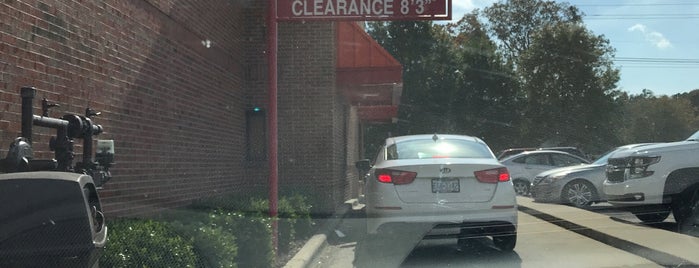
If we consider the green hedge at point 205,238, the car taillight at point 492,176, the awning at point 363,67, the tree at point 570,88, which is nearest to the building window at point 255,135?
the awning at point 363,67

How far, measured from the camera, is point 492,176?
712 cm

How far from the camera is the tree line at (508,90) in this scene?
34.1 meters

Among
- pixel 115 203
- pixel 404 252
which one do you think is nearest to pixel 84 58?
pixel 115 203

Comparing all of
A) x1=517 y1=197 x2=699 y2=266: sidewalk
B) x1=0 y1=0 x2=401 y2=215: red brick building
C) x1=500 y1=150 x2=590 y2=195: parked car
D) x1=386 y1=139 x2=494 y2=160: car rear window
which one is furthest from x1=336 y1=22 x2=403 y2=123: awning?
x1=500 y1=150 x2=590 y2=195: parked car

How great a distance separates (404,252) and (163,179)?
9.99 feet

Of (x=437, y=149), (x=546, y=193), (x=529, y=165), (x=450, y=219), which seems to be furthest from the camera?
(x=529, y=165)

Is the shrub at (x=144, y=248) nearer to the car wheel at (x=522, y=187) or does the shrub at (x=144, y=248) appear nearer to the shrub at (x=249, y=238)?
the shrub at (x=249, y=238)

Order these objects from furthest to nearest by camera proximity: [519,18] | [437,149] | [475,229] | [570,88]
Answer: [519,18]
[570,88]
[437,149]
[475,229]

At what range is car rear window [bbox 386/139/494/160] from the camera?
7.60 metres

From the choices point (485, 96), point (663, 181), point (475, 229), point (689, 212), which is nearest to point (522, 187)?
point (663, 181)

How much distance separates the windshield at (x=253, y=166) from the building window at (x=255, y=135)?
4 centimetres

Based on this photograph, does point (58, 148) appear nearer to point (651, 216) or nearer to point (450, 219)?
point (450, 219)

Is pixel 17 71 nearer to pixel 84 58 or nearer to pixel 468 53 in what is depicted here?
pixel 84 58

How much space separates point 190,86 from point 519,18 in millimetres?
47596
